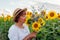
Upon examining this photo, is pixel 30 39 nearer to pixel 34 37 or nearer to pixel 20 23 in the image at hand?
pixel 34 37

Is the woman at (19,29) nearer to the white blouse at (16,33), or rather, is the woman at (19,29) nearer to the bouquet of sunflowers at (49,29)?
the white blouse at (16,33)

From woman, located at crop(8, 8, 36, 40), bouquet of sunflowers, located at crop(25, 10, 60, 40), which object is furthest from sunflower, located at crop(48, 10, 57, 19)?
woman, located at crop(8, 8, 36, 40)

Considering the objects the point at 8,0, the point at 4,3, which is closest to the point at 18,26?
the point at 4,3

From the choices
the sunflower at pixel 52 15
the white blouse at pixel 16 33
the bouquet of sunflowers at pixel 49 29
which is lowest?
the white blouse at pixel 16 33

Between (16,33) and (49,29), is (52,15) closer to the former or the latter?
(49,29)

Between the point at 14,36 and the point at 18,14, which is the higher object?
the point at 18,14

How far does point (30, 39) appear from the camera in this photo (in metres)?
3.33

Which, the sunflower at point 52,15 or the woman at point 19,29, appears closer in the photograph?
the sunflower at point 52,15

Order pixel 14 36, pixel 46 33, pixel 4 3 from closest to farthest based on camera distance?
1. pixel 46 33
2. pixel 14 36
3. pixel 4 3

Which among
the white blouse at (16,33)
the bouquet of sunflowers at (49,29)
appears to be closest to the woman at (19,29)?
the white blouse at (16,33)

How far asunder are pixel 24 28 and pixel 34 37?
1.78ft

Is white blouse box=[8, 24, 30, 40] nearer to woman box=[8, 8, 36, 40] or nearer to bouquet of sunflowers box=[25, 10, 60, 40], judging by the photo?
woman box=[8, 8, 36, 40]

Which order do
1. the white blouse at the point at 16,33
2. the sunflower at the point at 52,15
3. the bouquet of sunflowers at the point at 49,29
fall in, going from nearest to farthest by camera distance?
the bouquet of sunflowers at the point at 49,29 → the sunflower at the point at 52,15 → the white blouse at the point at 16,33

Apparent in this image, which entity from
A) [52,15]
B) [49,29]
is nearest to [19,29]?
[52,15]
